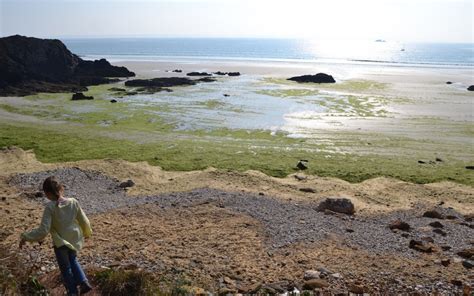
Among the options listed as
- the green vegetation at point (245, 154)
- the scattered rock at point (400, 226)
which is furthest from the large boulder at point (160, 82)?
the scattered rock at point (400, 226)

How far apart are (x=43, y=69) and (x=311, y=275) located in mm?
65562

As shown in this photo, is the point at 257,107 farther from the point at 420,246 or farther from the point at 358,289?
the point at 358,289

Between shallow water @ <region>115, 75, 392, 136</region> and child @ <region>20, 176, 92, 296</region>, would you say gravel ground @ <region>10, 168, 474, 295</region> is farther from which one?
shallow water @ <region>115, 75, 392, 136</region>

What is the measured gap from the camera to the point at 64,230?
8.09m

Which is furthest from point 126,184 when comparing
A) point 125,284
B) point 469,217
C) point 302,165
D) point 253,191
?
point 469,217

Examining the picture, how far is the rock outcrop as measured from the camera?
5288 cm

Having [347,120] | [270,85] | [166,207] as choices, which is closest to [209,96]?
[270,85]

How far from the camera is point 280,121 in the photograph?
113 feet

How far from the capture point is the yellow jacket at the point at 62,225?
307 inches

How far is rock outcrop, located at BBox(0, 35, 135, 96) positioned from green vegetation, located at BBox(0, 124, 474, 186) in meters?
24.6

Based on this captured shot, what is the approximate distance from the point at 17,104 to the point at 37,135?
1603 centimetres

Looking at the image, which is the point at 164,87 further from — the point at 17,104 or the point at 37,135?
the point at 37,135

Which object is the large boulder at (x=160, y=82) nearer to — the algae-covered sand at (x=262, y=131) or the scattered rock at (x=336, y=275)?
the algae-covered sand at (x=262, y=131)

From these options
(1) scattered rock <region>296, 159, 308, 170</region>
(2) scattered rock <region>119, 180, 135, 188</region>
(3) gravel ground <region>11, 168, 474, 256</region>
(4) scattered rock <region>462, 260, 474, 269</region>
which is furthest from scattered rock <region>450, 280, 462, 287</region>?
(2) scattered rock <region>119, 180, 135, 188</region>
